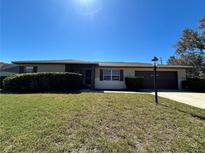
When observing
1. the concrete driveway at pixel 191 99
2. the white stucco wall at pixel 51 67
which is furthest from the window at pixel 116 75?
the concrete driveway at pixel 191 99

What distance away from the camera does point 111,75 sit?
1555 cm

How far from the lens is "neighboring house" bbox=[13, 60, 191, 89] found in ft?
49.3

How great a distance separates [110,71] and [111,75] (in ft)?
1.58

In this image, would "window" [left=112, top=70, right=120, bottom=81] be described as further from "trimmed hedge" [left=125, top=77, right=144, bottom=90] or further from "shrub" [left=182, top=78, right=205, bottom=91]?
"shrub" [left=182, top=78, right=205, bottom=91]

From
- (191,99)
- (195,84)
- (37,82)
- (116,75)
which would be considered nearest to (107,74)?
(116,75)

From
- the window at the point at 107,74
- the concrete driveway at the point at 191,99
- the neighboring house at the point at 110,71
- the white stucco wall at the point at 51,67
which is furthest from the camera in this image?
the window at the point at 107,74

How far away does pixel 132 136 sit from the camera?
11.4ft

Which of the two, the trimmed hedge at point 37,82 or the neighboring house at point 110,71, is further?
the neighboring house at point 110,71

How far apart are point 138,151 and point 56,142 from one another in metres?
1.83

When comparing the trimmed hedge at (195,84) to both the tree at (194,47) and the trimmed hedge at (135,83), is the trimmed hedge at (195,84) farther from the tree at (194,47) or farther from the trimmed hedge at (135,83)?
the tree at (194,47)

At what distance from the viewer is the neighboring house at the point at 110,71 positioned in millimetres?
15023

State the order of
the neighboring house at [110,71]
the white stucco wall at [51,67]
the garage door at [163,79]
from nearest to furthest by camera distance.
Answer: the neighboring house at [110,71] < the white stucco wall at [51,67] < the garage door at [163,79]

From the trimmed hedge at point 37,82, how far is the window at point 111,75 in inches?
191

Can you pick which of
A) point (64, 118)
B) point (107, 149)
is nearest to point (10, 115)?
point (64, 118)
